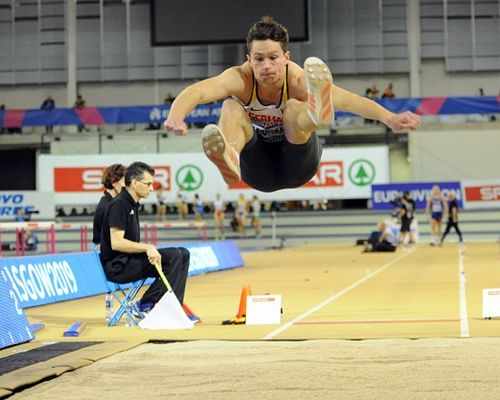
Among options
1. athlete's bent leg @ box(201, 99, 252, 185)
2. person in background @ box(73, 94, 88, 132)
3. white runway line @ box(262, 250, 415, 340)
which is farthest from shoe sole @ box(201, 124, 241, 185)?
person in background @ box(73, 94, 88, 132)

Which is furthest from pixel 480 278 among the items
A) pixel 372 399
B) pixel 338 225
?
pixel 338 225

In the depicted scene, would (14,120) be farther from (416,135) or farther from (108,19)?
(416,135)

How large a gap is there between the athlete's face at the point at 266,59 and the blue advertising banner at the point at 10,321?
10.3 ft

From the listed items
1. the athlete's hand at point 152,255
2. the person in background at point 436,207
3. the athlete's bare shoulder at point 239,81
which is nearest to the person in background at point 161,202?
the person in background at point 436,207

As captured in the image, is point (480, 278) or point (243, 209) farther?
point (243, 209)

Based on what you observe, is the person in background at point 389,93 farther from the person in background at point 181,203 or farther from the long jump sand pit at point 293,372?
the long jump sand pit at point 293,372

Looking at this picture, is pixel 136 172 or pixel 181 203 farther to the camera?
pixel 181 203

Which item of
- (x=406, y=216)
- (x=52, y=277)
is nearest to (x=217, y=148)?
(x=52, y=277)

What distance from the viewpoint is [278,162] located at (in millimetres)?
7016

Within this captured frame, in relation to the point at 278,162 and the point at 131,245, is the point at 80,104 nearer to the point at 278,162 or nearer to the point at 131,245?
the point at 131,245

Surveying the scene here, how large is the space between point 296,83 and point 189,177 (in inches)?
991

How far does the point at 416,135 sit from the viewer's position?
34812 millimetres

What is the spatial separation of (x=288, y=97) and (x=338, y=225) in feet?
90.4

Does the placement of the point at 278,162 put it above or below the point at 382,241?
above
